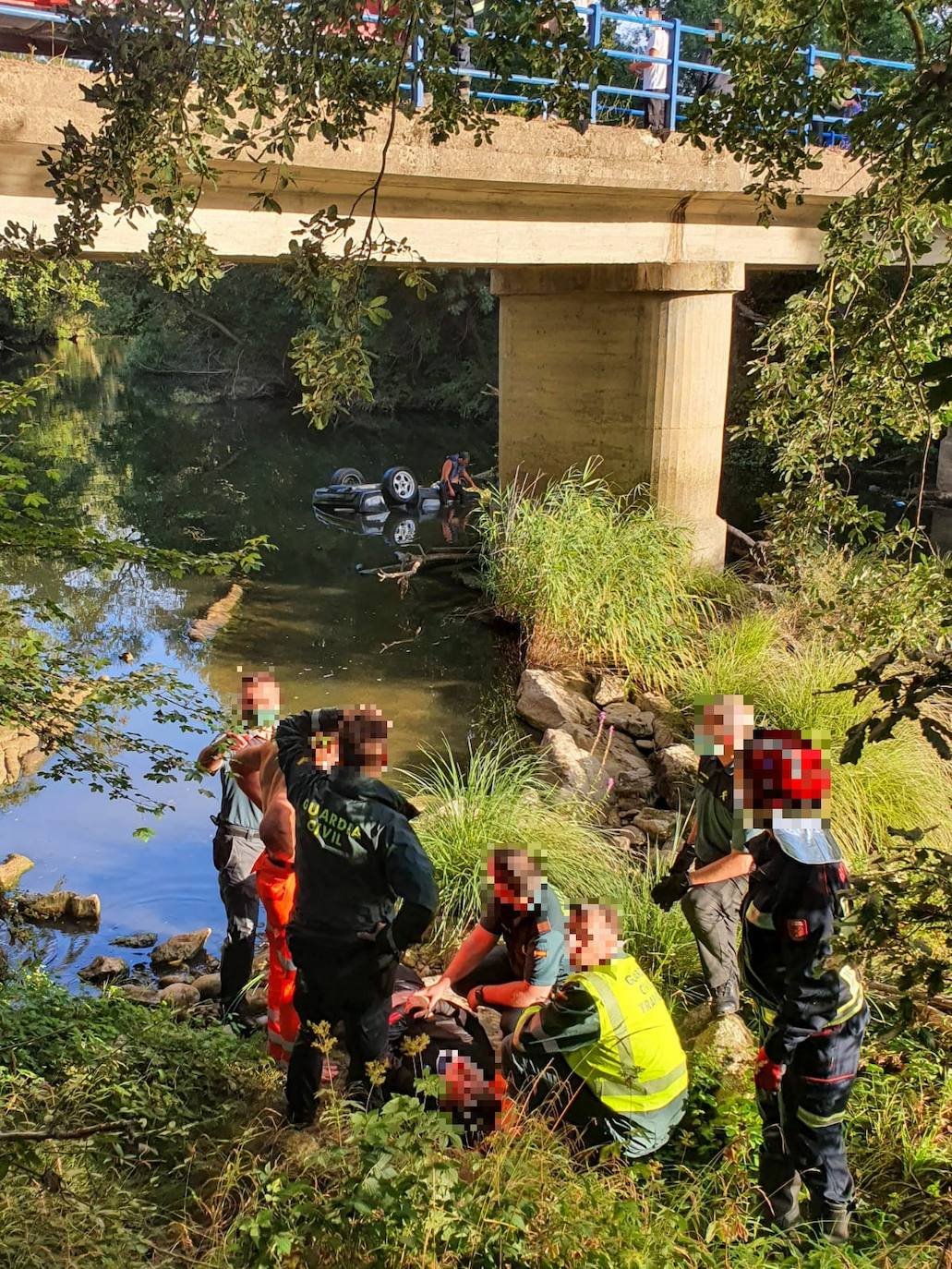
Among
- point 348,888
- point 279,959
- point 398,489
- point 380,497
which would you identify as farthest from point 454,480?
point 348,888

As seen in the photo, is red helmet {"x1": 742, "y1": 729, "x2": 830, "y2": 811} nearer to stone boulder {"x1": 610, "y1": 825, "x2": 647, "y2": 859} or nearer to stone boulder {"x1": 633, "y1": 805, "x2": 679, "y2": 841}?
stone boulder {"x1": 610, "y1": 825, "x2": 647, "y2": 859}

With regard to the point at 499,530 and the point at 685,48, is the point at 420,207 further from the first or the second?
the point at 685,48

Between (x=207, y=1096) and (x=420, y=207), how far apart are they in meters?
8.16

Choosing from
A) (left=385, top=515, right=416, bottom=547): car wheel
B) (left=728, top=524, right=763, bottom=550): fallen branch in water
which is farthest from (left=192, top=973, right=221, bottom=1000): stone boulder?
(left=385, top=515, right=416, bottom=547): car wheel

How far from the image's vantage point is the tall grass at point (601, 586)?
408 inches

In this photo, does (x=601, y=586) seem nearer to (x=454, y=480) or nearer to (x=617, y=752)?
(x=617, y=752)

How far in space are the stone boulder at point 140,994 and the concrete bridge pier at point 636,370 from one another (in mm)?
8016

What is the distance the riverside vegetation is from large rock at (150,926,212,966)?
3.52ft

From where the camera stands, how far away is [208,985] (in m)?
6.02

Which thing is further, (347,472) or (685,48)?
(685,48)

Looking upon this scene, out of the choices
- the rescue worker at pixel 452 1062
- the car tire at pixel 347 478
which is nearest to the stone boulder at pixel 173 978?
the rescue worker at pixel 452 1062

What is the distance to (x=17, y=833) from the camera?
313 inches

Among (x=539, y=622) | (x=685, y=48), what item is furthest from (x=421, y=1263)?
(x=685, y=48)

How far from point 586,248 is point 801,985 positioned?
963 cm
